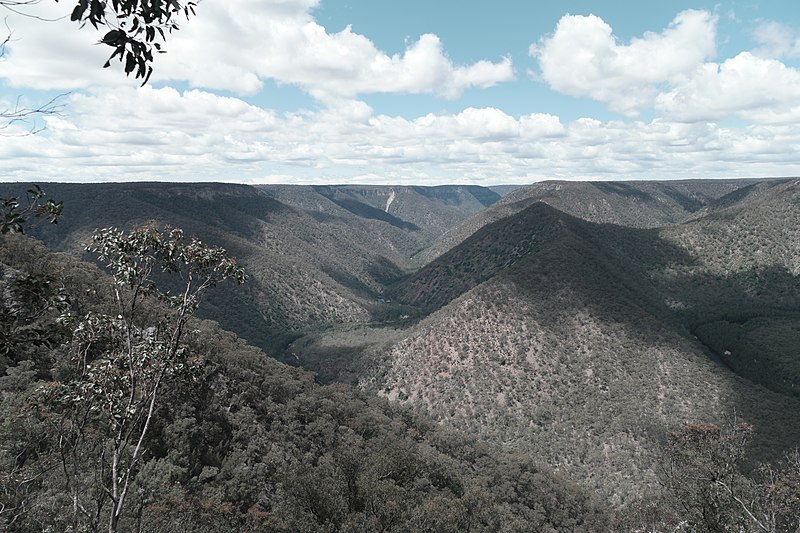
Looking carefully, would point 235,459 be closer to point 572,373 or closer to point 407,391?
point 407,391

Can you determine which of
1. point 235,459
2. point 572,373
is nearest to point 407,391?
point 572,373

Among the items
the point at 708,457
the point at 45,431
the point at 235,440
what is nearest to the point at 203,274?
the point at 45,431

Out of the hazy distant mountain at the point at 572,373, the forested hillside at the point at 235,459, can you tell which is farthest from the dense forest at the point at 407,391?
the hazy distant mountain at the point at 572,373

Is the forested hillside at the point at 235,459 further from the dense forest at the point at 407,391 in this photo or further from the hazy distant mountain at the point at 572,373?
the hazy distant mountain at the point at 572,373

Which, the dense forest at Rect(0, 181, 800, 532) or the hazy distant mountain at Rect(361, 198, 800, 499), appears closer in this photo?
the dense forest at Rect(0, 181, 800, 532)

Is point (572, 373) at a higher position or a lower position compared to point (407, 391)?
higher

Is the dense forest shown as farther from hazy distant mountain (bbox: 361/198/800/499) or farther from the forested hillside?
hazy distant mountain (bbox: 361/198/800/499)

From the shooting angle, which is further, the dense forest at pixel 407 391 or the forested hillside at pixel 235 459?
the forested hillside at pixel 235 459

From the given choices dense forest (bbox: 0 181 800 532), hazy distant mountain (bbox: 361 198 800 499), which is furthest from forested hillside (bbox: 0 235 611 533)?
hazy distant mountain (bbox: 361 198 800 499)

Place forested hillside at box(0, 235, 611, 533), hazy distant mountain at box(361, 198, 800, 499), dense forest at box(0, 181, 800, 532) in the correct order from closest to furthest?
dense forest at box(0, 181, 800, 532)
forested hillside at box(0, 235, 611, 533)
hazy distant mountain at box(361, 198, 800, 499)
